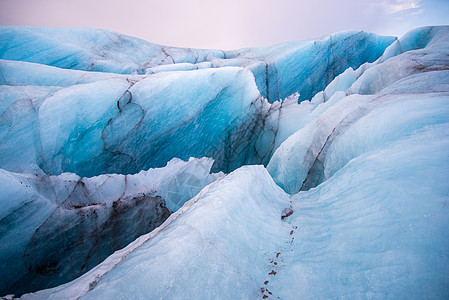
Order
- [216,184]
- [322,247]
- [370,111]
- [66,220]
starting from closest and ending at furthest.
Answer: [322,247]
[216,184]
[66,220]
[370,111]

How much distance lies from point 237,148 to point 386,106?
15.3 ft

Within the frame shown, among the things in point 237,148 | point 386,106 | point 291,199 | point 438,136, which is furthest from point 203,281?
point 237,148

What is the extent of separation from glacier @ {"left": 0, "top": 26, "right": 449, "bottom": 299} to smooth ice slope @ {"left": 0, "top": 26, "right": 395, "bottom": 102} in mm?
150

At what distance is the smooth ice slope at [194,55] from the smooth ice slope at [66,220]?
689 centimetres

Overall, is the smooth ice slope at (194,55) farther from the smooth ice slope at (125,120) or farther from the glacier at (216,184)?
the smooth ice slope at (125,120)

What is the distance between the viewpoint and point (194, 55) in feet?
40.5

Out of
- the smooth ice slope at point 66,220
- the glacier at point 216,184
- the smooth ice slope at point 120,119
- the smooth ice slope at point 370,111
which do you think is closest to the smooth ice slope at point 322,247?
the glacier at point 216,184

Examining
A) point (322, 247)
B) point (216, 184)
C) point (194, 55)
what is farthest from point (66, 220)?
point (194, 55)

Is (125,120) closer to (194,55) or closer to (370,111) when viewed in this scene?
(370,111)

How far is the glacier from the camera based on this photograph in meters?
1.62

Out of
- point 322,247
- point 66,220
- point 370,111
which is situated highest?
point 370,111

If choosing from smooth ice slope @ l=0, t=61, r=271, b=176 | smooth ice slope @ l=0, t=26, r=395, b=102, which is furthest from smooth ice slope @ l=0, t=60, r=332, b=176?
smooth ice slope @ l=0, t=26, r=395, b=102

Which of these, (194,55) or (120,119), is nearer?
(120,119)

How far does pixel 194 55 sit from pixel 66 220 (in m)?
11.6
